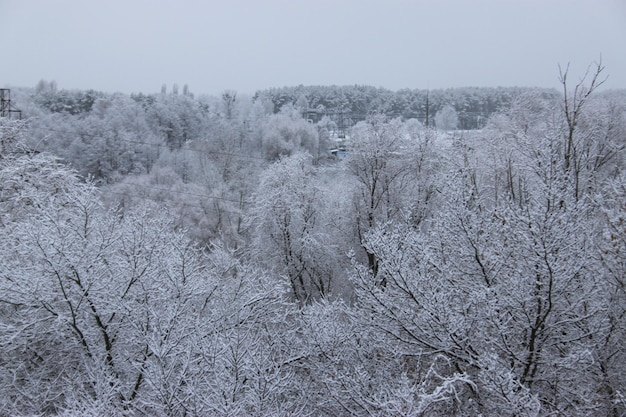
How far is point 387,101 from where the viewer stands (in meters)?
71.7

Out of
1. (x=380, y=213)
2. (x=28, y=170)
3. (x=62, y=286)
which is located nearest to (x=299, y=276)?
(x=380, y=213)

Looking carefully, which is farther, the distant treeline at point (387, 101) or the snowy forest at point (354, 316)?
the distant treeline at point (387, 101)

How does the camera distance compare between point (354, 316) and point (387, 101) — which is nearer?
point (354, 316)

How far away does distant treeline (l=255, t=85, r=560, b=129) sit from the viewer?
5313cm

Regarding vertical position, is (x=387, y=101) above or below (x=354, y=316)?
above

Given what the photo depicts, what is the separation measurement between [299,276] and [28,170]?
32.8 ft

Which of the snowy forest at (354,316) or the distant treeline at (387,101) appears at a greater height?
the distant treeline at (387,101)

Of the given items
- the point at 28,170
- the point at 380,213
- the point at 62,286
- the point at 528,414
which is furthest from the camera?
the point at 380,213

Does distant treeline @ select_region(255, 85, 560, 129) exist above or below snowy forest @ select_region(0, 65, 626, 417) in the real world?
above

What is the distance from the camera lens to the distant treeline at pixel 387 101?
53134 mm

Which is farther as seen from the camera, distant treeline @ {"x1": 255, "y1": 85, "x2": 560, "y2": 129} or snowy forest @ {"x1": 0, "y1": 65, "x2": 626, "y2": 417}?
distant treeline @ {"x1": 255, "y1": 85, "x2": 560, "y2": 129}

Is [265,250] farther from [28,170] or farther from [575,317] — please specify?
[575,317]

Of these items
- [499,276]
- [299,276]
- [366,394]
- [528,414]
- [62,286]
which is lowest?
[299,276]

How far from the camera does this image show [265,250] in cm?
1864
